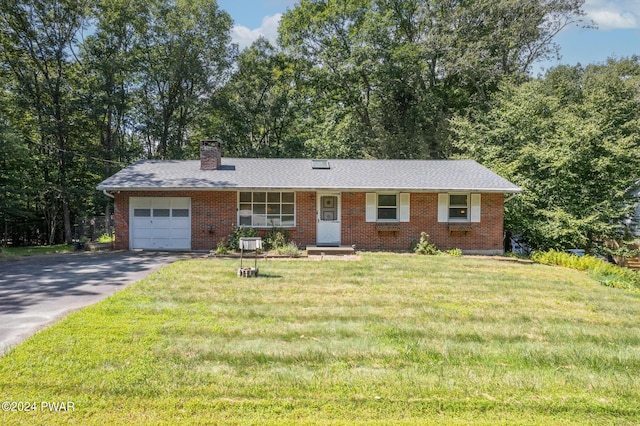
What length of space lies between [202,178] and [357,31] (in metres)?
16.0

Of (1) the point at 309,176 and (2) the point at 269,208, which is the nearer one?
(2) the point at 269,208

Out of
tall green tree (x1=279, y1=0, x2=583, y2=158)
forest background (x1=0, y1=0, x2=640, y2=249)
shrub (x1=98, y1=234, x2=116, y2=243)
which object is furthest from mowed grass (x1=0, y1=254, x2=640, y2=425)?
tall green tree (x1=279, y1=0, x2=583, y2=158)

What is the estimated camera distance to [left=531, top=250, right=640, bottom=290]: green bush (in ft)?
31.6

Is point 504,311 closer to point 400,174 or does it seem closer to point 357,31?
point 400,174

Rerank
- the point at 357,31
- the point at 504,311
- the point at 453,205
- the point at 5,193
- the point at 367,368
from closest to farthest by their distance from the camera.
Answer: the point at 367,368 < the point at 504,311 < the point at 453,205 < the point at 5,193 < the point at 357,31

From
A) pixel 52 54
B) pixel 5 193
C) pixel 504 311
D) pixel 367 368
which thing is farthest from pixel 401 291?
pixel 52 54

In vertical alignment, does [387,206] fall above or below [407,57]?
below

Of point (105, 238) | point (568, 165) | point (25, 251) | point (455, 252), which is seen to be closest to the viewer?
point (455, 252)

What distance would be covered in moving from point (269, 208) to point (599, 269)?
440 inches

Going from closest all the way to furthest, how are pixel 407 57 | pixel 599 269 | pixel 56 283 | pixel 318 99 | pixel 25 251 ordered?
1. pixel 56 283
2. pixel 599 269
3. pixel 25 251
4. pixel 407 57
5. pixel 318 99

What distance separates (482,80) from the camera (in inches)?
956

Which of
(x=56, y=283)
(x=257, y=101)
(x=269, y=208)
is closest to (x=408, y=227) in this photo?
(x=269, y=208)

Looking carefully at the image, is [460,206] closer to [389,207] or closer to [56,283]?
[389,207]

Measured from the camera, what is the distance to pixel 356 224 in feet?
46.9
